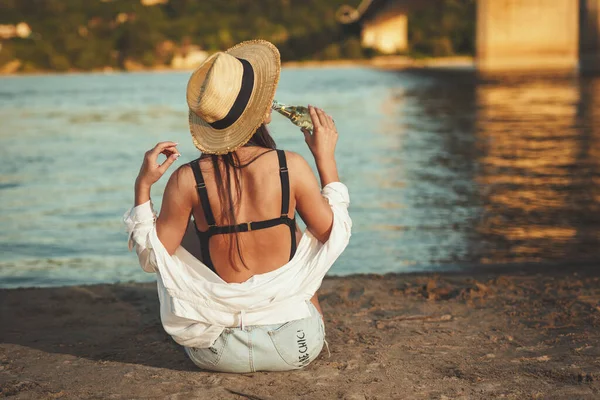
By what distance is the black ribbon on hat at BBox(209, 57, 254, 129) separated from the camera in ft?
13.2

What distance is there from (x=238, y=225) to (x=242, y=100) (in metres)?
0.54

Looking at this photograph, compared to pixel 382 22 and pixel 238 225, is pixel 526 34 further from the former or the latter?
pixel 238 225

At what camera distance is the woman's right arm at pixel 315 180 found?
13.5ft

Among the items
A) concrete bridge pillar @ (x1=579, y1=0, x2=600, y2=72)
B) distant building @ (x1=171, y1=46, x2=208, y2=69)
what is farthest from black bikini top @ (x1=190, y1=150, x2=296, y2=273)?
distant building @ (x1=171, y1=46, x2=208, y2=69)

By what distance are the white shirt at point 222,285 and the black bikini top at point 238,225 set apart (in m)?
0.06

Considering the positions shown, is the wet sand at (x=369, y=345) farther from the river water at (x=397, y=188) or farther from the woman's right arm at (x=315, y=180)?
the river water at (x=397, y=188)

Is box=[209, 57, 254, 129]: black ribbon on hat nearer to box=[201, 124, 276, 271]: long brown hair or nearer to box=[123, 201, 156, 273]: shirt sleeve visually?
box=[201, 124, 276, 271]: long brown hair

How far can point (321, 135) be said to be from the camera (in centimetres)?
429

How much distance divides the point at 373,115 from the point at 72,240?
19.1 m

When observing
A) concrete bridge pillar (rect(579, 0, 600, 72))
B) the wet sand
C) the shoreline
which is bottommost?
the shoreline

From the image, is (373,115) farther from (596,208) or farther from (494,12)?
(494,12)

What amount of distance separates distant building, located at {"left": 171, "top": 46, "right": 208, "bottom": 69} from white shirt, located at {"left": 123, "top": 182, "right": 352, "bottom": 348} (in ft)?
376

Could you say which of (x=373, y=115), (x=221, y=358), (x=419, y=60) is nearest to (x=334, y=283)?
(x=221, y=358)

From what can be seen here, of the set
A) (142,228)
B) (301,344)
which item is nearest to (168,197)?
(142,228)
